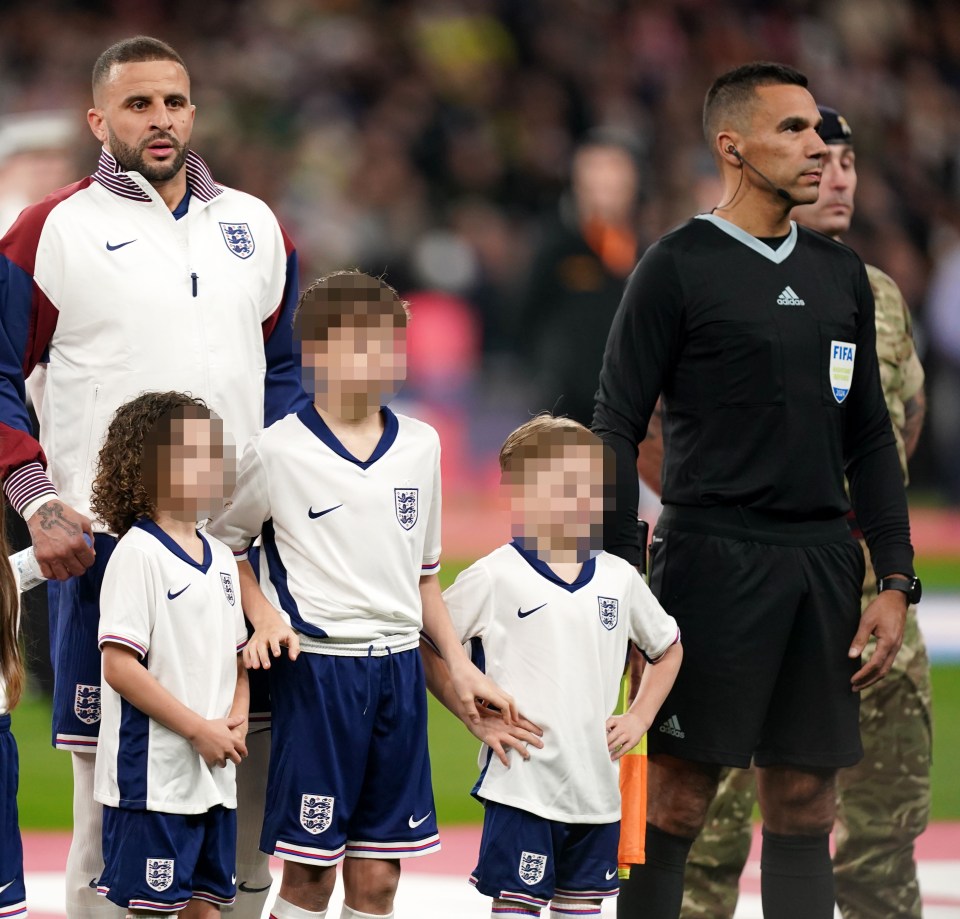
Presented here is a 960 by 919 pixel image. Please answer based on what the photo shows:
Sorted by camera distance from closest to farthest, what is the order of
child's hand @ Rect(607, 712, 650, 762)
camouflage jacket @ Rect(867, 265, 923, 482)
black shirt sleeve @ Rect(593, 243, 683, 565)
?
child's hand @ Rect(607, 712, 650, 762), black shirt sleeve @ Rect(593, 243, 683, 565), camouflage jacket @ Rect(867, 265, 923, 482)

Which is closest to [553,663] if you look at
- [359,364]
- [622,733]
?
[622,733]

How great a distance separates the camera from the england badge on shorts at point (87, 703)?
4.42 m

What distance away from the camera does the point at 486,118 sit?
18797 millimetres

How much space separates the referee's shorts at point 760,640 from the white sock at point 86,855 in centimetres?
147

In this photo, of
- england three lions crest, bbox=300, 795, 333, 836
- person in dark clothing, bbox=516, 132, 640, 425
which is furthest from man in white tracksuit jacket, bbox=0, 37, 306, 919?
person in dark clothing, bbox=516, 132, 640, 425

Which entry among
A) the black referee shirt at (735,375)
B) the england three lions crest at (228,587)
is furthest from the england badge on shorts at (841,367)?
the england three lions crest at (228,587)

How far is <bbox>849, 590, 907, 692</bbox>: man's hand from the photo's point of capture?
461 centimetres

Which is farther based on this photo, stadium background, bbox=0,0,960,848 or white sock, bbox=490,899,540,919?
stadium background, bbox=0,0,960,848

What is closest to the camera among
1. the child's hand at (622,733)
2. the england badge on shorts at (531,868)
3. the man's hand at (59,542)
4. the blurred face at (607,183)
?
the man's hand at (59,542)

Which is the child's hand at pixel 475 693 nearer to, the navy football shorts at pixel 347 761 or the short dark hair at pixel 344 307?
the navy football shorts at pixel 347 761

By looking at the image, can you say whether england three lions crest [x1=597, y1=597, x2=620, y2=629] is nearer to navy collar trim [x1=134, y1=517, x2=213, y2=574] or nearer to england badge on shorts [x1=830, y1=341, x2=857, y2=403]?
england badge on shorts [x1=830, y1=341, x2=857, y2=403]

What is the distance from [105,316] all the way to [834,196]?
94.0 inches

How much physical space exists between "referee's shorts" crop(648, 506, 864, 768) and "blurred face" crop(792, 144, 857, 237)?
126cm

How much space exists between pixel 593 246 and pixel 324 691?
16.4 ft
